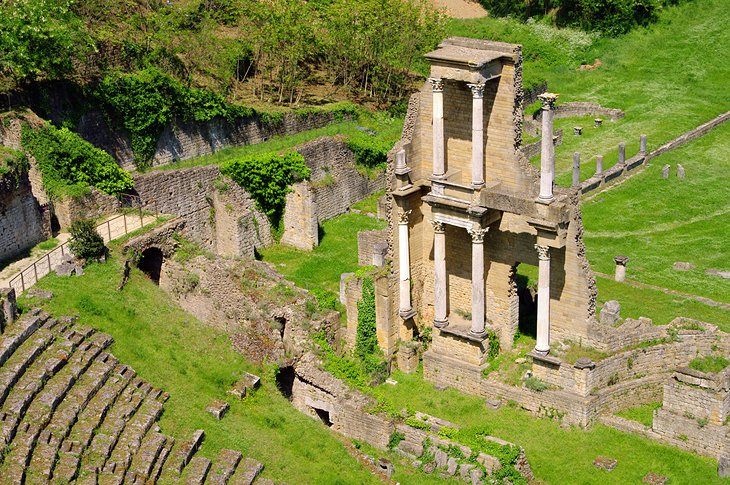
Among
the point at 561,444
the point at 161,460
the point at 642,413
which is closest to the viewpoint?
the point at 161,460

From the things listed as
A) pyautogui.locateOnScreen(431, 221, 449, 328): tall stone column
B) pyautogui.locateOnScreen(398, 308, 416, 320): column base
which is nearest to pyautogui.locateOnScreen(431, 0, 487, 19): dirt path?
pyautogui.locateOnScreen(398, 308, 416, 320): column base

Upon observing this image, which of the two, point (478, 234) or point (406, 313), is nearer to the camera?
point (478, 234)

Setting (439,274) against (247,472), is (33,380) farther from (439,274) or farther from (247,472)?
(439,274)

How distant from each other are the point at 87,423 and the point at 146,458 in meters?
1.73

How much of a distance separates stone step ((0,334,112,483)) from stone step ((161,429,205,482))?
3006 millimetres

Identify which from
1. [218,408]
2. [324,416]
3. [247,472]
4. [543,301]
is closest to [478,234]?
[543,301]

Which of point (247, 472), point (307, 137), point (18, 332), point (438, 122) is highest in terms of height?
point (438, 122)

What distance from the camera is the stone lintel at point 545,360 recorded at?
3372cm

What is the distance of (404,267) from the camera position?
119 feet

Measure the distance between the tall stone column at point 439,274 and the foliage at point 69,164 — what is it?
12.4 m

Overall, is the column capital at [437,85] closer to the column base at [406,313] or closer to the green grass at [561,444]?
the column base at [406,313]

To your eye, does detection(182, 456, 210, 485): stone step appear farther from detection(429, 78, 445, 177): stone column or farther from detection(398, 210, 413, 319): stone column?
detection(429, 78, 445, 177): stone column

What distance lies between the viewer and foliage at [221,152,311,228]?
4566 cm

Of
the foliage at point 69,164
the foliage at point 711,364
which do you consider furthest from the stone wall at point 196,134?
the foliage at point 711,364
